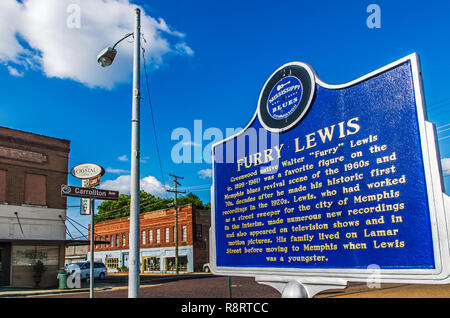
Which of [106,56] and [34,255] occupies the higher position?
[106,56]

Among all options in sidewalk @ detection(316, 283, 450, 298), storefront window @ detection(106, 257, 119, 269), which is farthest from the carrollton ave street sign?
storefront window @ detection(106, 257, 119, 269)

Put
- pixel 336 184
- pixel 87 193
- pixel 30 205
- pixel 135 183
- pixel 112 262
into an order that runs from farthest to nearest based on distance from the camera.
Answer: pixel 112 262 < pixel 30 205 < pixel 87 193 < pixel 135 183 < pixel 336 184

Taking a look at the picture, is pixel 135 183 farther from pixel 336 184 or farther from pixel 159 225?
pixel 159 225

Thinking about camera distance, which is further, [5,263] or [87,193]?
[5,263]

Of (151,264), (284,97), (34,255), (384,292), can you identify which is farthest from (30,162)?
(151,264)

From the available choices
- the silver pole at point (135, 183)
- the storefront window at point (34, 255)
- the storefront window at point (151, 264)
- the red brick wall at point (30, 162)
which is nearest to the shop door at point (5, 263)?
the storefront window at point (34, 255)

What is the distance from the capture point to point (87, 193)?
7566 millimetres

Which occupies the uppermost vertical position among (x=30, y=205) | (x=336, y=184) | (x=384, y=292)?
(x=30, y=205)

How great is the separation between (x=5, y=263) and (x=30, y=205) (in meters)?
3.61

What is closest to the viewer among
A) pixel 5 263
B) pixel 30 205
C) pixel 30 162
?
pixel 5 263

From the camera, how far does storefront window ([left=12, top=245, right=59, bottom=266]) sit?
76.1ft

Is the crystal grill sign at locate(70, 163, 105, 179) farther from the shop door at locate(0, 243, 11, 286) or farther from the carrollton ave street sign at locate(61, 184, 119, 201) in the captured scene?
the shop door at locate(0, 243, 11, 286)

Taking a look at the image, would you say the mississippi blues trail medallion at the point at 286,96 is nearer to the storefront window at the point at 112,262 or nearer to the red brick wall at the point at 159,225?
the red brick wall at the point at 159,225

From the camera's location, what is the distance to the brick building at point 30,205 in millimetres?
23000
